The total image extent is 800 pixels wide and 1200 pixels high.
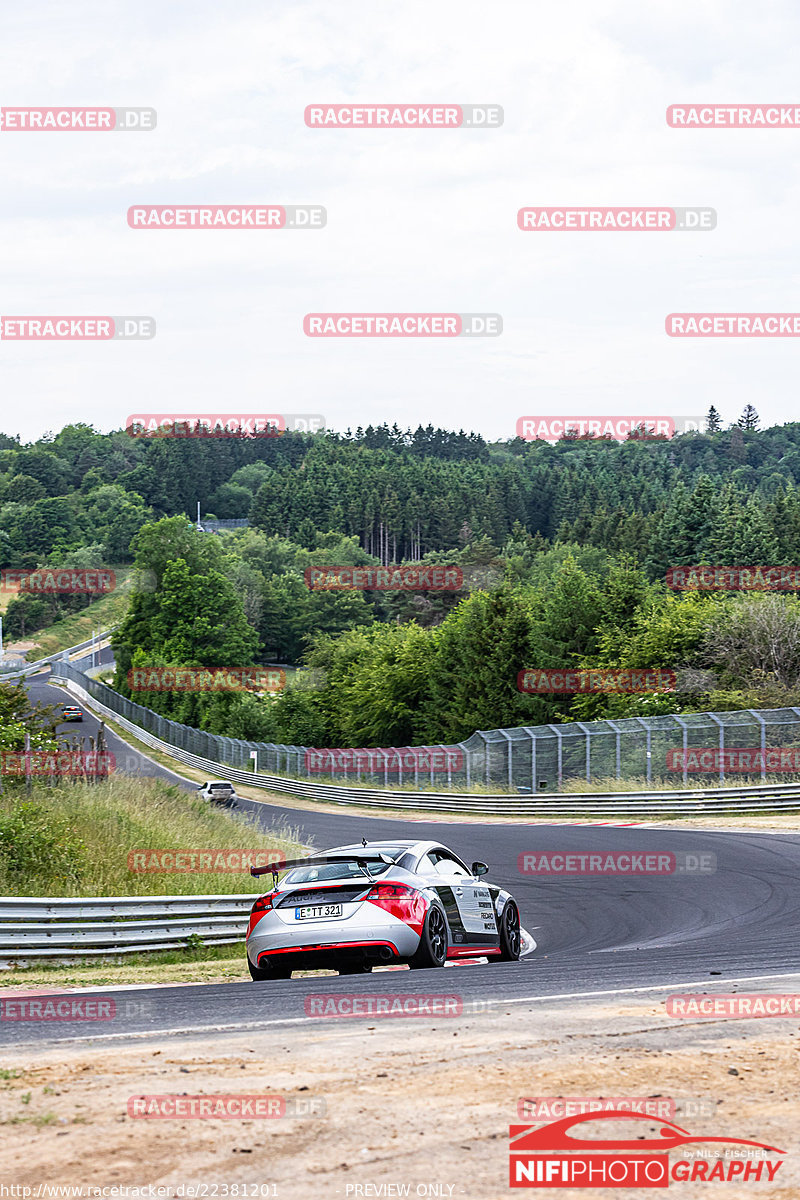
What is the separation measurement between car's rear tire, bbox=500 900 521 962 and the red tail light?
2.08 meters

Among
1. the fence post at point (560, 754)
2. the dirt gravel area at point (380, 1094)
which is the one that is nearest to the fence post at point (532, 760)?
the fence post at point (560, 754)

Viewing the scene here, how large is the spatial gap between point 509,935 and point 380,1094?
23.2ft

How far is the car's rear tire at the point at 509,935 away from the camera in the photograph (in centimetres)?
1212

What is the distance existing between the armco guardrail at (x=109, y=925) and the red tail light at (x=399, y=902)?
11.0 feet

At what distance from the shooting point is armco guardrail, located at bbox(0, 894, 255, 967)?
11.6m

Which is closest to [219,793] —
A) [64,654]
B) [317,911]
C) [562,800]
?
[562,800]

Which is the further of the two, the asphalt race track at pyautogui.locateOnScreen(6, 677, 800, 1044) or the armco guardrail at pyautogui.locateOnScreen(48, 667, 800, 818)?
the armco guardrail at pyautogui.locateOnScreen(48, 667, 800, 818)

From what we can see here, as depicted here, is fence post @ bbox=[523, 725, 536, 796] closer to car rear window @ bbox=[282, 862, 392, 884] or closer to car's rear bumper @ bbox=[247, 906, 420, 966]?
car rear window @ bbox=[282, 862, 392, 884]

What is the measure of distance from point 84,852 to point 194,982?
3.97m

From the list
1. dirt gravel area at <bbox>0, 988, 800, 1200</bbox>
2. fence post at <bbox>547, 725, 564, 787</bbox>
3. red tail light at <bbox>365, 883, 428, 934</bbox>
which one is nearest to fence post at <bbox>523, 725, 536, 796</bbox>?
fence post at <bbox>547, 725, 564, 787</bbox>

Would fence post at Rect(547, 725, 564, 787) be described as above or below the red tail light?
below

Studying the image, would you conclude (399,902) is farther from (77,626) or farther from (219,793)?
(77,626)

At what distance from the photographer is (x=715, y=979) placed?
29.6 feet

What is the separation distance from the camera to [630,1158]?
475cm
